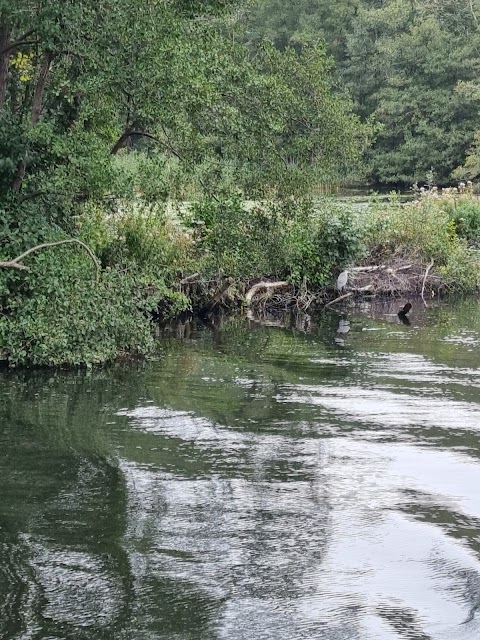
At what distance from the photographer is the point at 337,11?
74.8 m

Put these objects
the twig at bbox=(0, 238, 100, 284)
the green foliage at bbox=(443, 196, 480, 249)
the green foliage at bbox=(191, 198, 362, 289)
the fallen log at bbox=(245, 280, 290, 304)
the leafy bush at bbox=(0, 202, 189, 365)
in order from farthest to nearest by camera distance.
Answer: the green foliage at bbox=(443, 196, 480, 249)
the fallen log at bbox=(245, 280, 290, 304)
the green foliage at bbox=(191, 198, 362, 289)
the leafy bush at bbox=(0, 202, 189, 365)
the twig at bbox=(0, 238, 100, 284)

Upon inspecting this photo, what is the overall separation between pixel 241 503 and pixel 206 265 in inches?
429

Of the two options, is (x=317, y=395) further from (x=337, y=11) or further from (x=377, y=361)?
(x=337, y=11)

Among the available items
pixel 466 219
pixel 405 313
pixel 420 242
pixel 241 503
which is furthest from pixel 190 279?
pixel 466 219

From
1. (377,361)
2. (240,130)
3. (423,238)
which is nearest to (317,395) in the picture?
(377,361)

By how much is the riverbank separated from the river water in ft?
2.08

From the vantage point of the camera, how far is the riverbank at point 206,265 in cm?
1395

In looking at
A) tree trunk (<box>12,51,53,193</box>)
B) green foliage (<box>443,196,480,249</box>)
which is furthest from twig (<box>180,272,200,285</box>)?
green foliage (<box>443,196,480,249</box>)

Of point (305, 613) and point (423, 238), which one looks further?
point (423, 238)

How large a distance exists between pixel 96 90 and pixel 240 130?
2.39 metres

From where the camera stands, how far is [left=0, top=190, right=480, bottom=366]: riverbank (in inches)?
549

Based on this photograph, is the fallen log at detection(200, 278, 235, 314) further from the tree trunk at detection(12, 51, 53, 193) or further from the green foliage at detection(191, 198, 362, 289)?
the tree trunk at detection(12, 51, 53, 193)

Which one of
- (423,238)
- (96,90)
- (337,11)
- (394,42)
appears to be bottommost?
(423,238)

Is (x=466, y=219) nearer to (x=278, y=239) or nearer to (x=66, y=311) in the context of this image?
(x=278, y=239)
